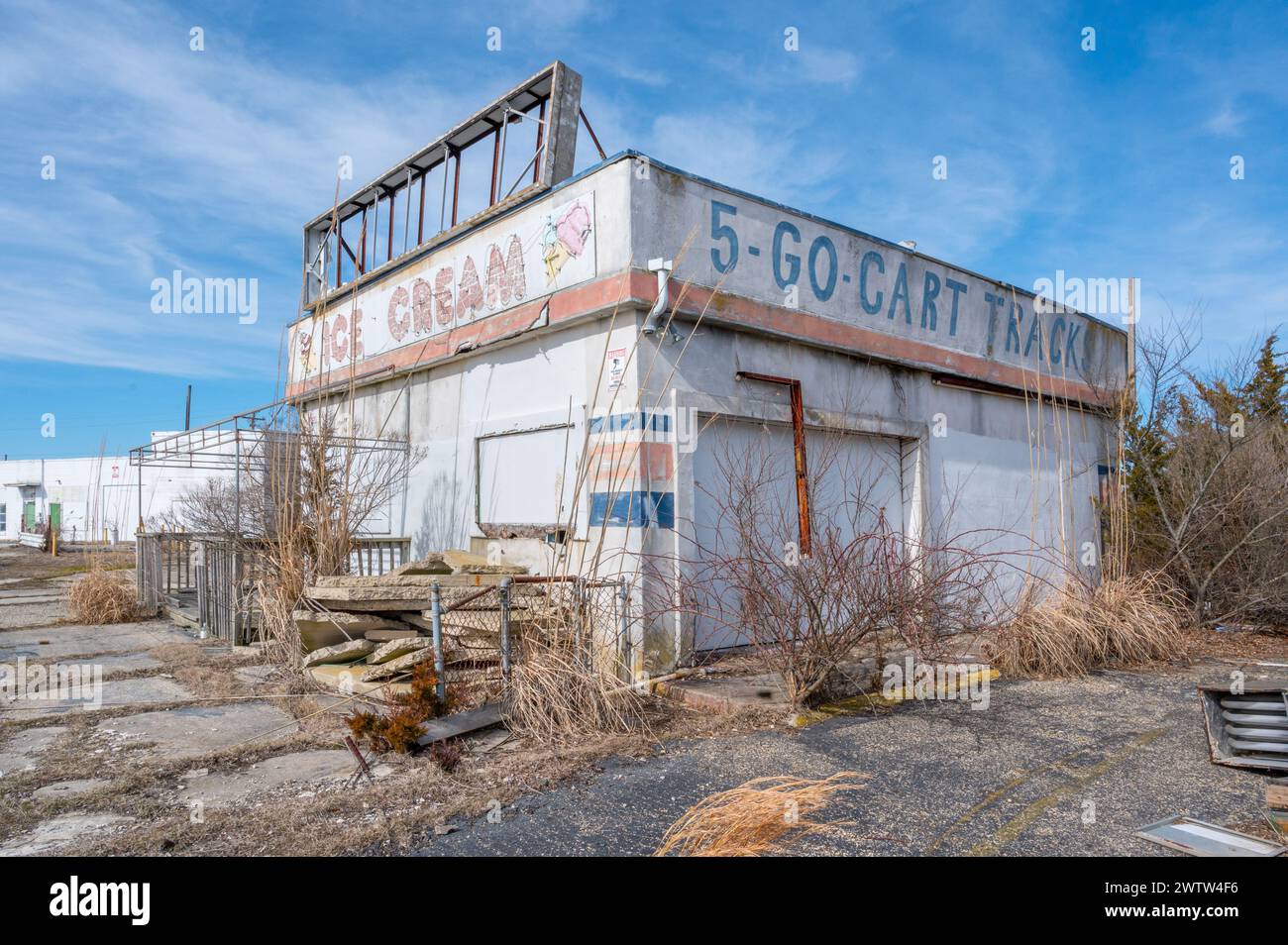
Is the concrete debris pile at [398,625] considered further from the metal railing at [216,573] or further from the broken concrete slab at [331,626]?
the metal railing at [216,573]

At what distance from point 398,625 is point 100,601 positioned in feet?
21.1

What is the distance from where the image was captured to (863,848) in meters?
3.90

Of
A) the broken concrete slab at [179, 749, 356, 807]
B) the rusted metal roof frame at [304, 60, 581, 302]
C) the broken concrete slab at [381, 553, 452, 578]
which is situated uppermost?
the rusted metal roof frame at [304, 60, 581, 302]

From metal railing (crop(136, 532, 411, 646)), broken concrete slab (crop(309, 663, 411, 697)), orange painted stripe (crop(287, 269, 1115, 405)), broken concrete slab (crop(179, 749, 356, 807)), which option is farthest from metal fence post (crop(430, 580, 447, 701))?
orange painted stripe (crop(287, 269, 1115, 405))

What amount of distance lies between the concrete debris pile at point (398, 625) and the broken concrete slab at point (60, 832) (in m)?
2.43

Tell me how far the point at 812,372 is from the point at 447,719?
529cm

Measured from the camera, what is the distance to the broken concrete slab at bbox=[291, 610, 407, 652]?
751 centimetres

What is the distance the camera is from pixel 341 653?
24.3ft

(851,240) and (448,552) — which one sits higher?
(851,240)

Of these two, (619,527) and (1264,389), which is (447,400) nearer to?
(619,527)

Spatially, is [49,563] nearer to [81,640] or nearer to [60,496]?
[60,496]

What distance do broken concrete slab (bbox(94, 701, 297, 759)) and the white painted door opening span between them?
3537mm

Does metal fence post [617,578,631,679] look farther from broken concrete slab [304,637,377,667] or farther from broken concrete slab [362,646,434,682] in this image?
broken concrete slab [304,637,377,667]
